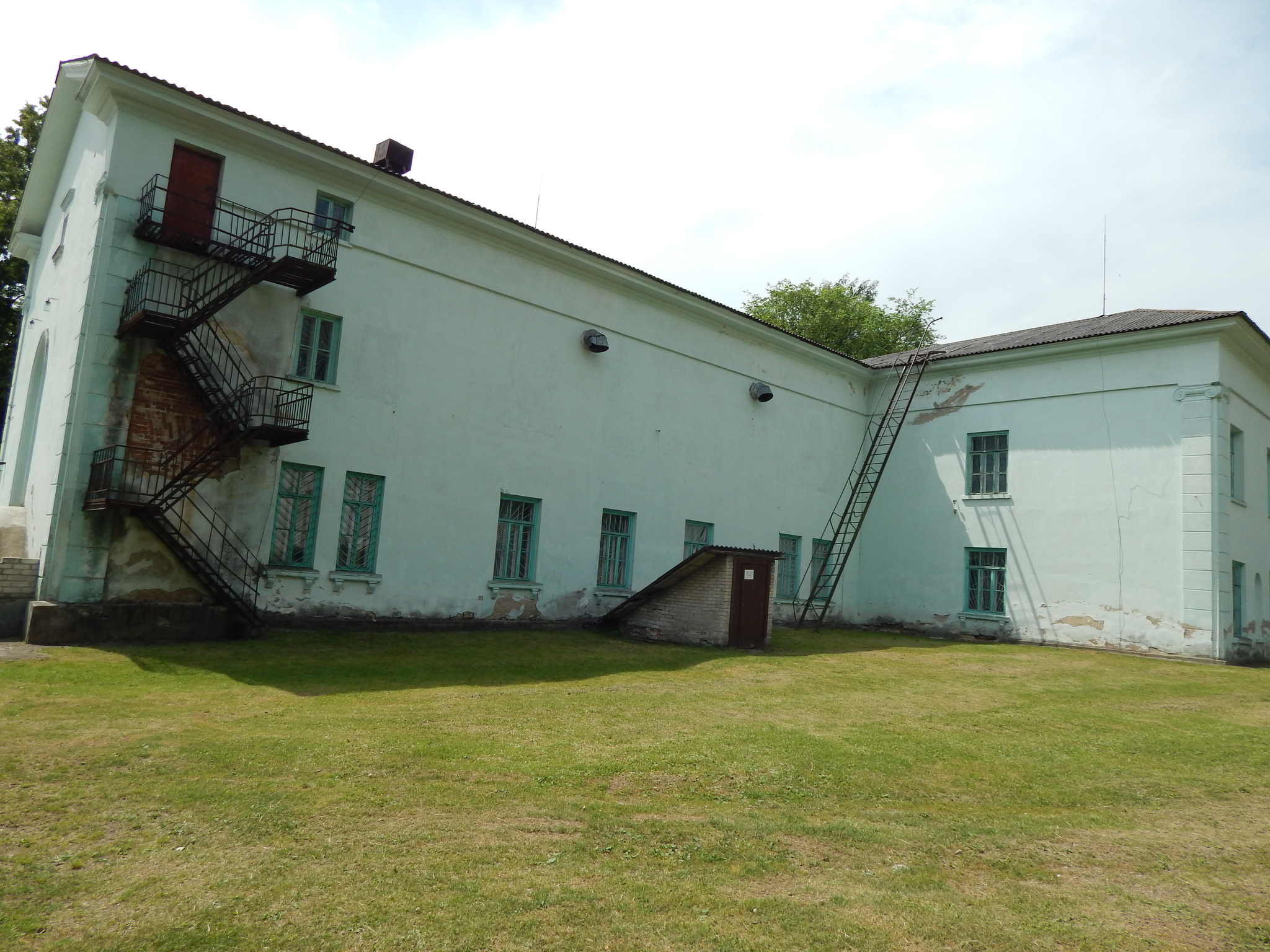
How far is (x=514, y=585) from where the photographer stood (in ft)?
56.5

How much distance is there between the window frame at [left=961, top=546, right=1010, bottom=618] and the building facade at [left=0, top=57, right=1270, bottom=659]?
97 millimetres

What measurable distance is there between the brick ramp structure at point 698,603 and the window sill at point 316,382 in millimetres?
6978

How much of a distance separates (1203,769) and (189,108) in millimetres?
15855

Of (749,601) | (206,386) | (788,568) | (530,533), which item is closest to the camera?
(206,386)

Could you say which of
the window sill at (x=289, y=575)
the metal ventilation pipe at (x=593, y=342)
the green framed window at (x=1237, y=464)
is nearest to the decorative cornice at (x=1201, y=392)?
the green framed window at (x=1237, y=464)

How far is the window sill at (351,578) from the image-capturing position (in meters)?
14.7

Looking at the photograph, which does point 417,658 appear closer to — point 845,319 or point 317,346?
point 317,346

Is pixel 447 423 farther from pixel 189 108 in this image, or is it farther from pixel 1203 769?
pixel 1203 769

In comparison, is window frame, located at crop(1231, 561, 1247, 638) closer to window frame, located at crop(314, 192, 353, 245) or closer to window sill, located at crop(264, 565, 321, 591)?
window sill, located at crop(264, 565, 321, 591)

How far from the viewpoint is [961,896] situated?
493 centimetres

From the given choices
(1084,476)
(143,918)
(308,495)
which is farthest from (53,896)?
(1084,476)

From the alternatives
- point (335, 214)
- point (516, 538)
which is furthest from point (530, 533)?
point (335, 214)

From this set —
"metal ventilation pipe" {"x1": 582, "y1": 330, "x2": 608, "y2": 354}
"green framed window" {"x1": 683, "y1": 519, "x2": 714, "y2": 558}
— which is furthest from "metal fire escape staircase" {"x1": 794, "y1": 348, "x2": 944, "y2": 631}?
"metal ventilation pipe" {"x1": 582, "y1": 330, "x2": 608, "y2": 354}

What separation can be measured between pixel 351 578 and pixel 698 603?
6.42 meters
